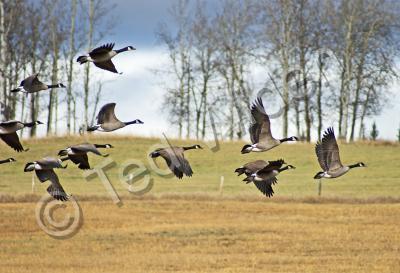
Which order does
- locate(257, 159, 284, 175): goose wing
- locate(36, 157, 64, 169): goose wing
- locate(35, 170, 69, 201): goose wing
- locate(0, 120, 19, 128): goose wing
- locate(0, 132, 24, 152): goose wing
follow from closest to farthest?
locate(257, 159, 284, 175): goose wing → locate(0, 120, 19, 128): goose wing → locate(36, 157, 64, 169): goose wing → locate(0, 132, 24, 152): goose wing → locate(35, 170, 69, 201): goose wing

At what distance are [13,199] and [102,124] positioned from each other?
92.6 ft

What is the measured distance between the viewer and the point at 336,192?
1679 inches

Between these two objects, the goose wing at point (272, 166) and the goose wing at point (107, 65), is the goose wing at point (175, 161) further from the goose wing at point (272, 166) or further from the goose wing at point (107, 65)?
the goose wing at point (107, 65)

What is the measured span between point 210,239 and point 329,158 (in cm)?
2008

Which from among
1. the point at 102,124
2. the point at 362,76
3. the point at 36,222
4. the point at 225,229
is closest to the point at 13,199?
the point at 36,222

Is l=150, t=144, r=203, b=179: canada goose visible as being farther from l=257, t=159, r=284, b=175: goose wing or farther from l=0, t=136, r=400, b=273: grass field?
l=0, t=136, r=400, b=273: grass field

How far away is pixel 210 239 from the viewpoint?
31.1m

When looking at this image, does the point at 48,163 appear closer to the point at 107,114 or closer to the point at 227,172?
the point at 107,114

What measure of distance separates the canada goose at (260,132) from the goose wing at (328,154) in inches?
13.7

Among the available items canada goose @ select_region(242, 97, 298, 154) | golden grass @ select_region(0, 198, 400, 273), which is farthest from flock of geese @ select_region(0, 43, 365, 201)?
golden grass @ select_region(0, 198, 400, 273)

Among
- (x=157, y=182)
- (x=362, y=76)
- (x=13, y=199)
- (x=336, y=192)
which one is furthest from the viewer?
(x=362, y=76)

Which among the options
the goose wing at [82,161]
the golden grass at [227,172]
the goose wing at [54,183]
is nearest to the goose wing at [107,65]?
the goose wing at [82,161]

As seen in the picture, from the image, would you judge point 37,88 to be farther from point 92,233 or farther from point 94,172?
point 94,172

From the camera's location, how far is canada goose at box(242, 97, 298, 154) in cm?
1101
